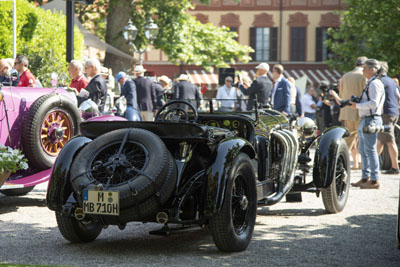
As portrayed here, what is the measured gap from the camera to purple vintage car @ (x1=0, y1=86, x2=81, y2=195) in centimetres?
827

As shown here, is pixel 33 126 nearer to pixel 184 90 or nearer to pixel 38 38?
pixel 38 38

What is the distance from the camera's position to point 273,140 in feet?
25.5

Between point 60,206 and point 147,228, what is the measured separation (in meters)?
1.47

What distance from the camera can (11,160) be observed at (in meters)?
7.74

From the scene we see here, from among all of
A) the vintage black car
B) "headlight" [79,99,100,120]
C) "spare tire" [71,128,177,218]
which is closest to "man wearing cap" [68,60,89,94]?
"headlight" [79,99,100,120]

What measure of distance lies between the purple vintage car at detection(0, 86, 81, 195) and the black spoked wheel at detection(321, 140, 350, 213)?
10.2ft

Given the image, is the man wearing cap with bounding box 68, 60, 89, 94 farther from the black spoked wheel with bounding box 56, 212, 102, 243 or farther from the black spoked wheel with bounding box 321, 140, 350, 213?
the black spoked wheel with bounding box 56, 212, 102, 243

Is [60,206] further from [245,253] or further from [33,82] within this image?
[33,82]

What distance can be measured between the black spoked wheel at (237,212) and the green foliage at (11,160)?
267cm

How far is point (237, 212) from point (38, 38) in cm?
1010

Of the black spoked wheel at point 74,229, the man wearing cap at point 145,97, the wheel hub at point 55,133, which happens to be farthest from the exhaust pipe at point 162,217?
the man wearing cap at point 145,97

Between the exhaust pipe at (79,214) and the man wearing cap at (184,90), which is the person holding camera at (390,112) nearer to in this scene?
the man wearing cap at (184,90)

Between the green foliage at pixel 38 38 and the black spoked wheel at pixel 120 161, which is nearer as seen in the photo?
the black spoked wheel at pixel 120 161

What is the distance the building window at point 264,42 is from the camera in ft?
161
